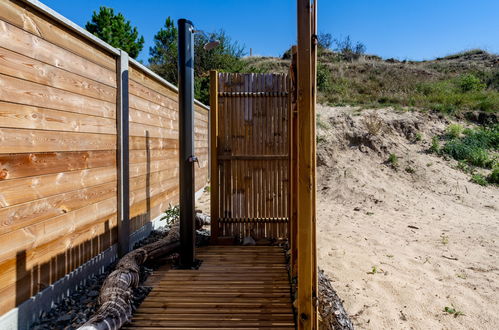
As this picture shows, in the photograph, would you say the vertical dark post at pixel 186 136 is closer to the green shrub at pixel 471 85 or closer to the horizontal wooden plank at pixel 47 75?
the horizontal wooden plank at pixel 47 75

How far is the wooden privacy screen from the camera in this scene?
4023mm

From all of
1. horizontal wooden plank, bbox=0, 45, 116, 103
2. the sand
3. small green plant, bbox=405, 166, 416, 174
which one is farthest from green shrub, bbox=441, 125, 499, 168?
horizontal wooden plank, bbox=0, 45, 116, 103

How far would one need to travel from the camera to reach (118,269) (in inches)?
105

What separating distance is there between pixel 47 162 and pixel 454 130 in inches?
451

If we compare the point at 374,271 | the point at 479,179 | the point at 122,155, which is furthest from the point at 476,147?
the point at 122,155

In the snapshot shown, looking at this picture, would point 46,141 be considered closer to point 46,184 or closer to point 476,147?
point 46,184

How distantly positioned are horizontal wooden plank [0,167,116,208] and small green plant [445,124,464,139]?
35.1ft

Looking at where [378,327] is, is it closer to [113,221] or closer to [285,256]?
[285,256]

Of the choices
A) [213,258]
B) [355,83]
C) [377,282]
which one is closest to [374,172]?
[377,282]

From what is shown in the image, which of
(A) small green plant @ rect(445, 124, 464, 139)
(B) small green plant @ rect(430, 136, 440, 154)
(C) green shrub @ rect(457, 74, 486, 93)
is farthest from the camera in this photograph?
(C) green shrub @ rect(457, 74, 486, 93)

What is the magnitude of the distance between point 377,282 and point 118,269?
2528 millimetres

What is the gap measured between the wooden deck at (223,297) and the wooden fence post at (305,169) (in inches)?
18.6

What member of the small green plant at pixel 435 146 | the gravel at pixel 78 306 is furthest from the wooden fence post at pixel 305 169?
the small green plant at pixel 435 146

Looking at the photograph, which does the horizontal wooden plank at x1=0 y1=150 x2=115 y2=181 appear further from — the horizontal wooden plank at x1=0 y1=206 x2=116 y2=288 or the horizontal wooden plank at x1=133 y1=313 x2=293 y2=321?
the horizontal wooden plank at x1=133 y1=313 x2=293 y2=321
